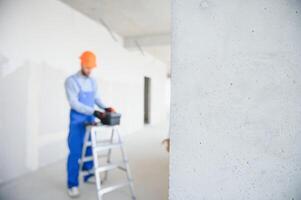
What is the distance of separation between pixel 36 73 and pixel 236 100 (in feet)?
9.41

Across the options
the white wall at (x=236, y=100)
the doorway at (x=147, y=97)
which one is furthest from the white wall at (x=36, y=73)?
the doorway at (x=147, y=97)

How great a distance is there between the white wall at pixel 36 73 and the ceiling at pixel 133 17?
0.29 metres

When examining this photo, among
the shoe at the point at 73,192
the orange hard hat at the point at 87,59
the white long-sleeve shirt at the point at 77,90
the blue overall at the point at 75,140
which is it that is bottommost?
the shoe at the point at 73,192

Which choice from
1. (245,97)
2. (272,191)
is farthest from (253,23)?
(272,191)

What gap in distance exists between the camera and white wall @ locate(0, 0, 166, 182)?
2531 mm

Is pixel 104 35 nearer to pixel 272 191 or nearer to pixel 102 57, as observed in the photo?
pixel 102 57

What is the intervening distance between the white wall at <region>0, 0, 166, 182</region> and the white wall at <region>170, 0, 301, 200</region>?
8.03ft

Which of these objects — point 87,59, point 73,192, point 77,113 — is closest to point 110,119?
point 77,113

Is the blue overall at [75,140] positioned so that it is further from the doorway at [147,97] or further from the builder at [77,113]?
the doorway at [147,97]

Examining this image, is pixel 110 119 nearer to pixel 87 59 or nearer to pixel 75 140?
pixel 75 140

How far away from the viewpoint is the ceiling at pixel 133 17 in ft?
11.1

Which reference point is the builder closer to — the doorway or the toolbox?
the toolbox

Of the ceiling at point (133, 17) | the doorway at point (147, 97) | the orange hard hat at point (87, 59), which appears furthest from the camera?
the doorway at point (147, 97)

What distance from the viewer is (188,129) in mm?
948
